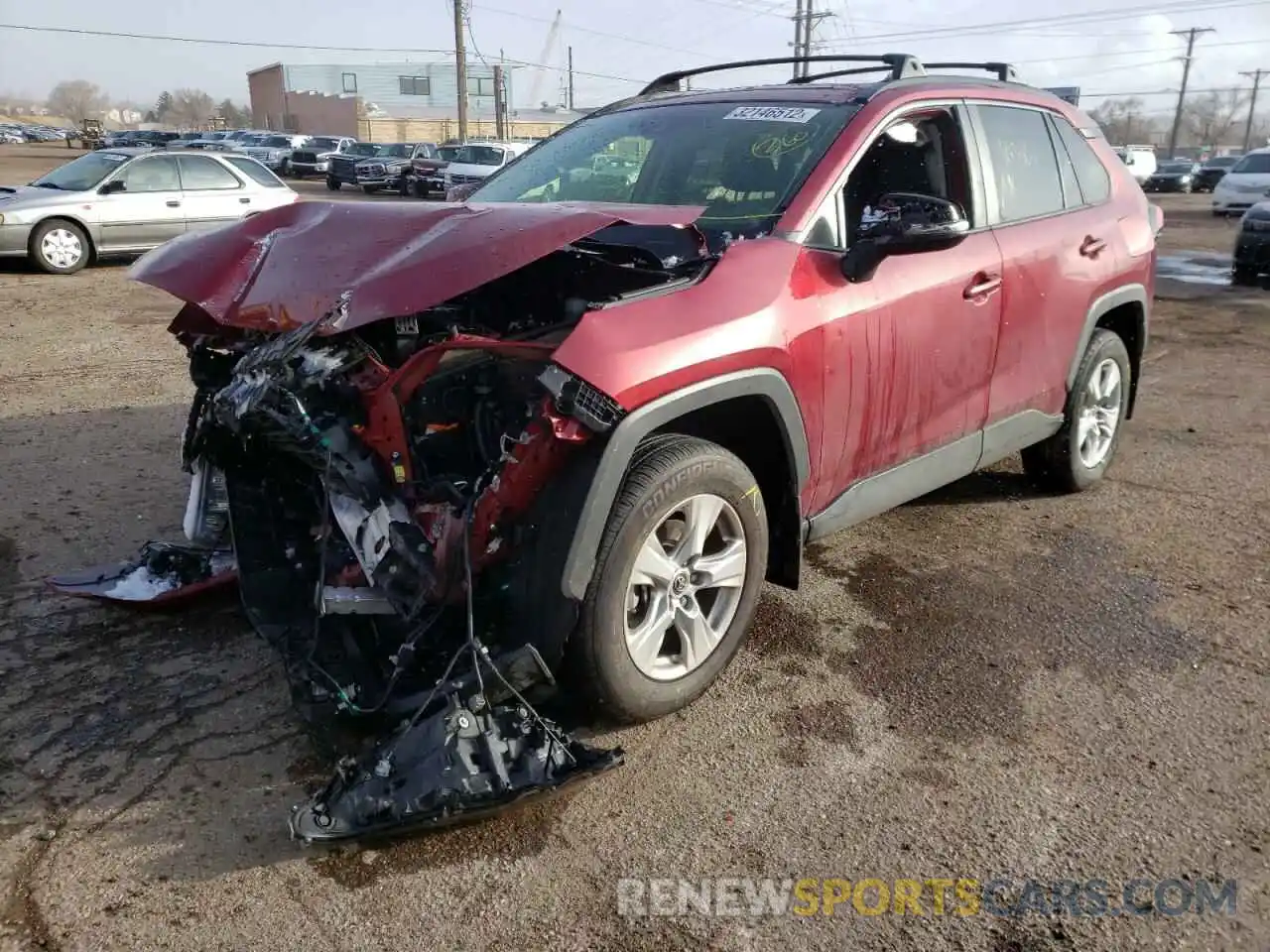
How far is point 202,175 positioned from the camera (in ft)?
42.2

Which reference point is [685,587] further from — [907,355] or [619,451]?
[907,355]

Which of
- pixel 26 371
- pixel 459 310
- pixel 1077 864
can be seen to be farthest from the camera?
pixel 26 371

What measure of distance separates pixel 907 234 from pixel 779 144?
29.0 inches

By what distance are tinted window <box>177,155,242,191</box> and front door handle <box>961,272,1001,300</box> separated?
1174 cm

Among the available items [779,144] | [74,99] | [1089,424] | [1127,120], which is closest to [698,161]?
[779,144]

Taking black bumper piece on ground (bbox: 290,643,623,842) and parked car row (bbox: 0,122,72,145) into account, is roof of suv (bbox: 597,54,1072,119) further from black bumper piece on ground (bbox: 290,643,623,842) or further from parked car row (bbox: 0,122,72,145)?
parked car row (bbox: 0,122,72,145)

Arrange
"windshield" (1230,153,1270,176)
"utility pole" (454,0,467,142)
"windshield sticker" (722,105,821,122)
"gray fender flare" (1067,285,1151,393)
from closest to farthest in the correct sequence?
"windshield sticker" (722,105,821,122) < "gray fender flare" (1067,285,1151,393) < "windshield" (1230,153,1270,176) < "utility pole" (454,0,467,142)

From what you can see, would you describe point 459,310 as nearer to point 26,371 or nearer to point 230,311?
point 230,311

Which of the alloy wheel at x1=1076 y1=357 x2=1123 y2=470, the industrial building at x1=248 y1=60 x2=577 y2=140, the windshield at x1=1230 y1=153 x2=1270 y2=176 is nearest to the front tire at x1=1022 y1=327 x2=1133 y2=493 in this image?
the alloy wheel at x1=1076 y1=357 x2=1123 y2=470

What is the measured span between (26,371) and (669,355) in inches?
255

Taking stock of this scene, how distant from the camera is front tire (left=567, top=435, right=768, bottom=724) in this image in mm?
2715

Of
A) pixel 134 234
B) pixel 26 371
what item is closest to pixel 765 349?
pixel 26 371

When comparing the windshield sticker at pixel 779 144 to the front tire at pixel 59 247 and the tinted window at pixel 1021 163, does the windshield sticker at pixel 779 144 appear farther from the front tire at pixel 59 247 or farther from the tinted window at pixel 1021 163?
the front tire at pixel 59 247

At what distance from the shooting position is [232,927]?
222 centimetres
